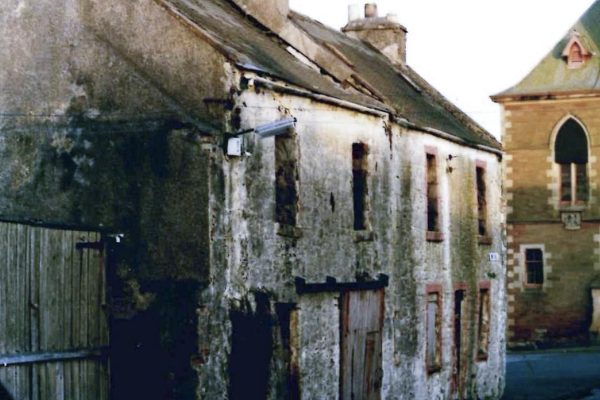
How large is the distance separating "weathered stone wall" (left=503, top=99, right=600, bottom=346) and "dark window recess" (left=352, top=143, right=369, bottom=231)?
26.0 m

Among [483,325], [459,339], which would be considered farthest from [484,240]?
[459,339]

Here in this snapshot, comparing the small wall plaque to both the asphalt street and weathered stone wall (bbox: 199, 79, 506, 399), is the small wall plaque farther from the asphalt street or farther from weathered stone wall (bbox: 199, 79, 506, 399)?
weathered stone wall (bbox: 199, 79, 506, 399)

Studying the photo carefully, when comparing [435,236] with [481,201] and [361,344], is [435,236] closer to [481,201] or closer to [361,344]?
[481,201]

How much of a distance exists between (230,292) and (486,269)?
1387cm

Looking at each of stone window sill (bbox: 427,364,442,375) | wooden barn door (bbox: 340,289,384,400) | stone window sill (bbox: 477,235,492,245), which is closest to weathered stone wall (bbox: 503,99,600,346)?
stone window sill (bbox: 477,235,492,245)

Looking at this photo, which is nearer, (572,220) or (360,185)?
(360,185)

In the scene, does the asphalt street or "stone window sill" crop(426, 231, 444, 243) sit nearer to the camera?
"stone window sill" crop(426, 231, 444, 243)

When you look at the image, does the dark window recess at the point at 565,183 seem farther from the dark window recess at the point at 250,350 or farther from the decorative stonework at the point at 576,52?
the dark window recess at the point at 250,350

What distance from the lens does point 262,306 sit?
20.5 m

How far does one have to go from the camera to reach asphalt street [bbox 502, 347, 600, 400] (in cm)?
Answer: 3029

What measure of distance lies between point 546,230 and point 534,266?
4.75 ft

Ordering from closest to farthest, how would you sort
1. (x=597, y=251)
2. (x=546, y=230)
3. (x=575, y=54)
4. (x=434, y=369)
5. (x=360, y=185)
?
(x=360, y=185) → (x=434, y=369) → (x=597, y=251) → (x=546, y=230) → (x=575, y=54)

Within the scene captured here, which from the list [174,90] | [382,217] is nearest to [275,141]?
[174,90]

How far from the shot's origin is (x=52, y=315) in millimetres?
18250
